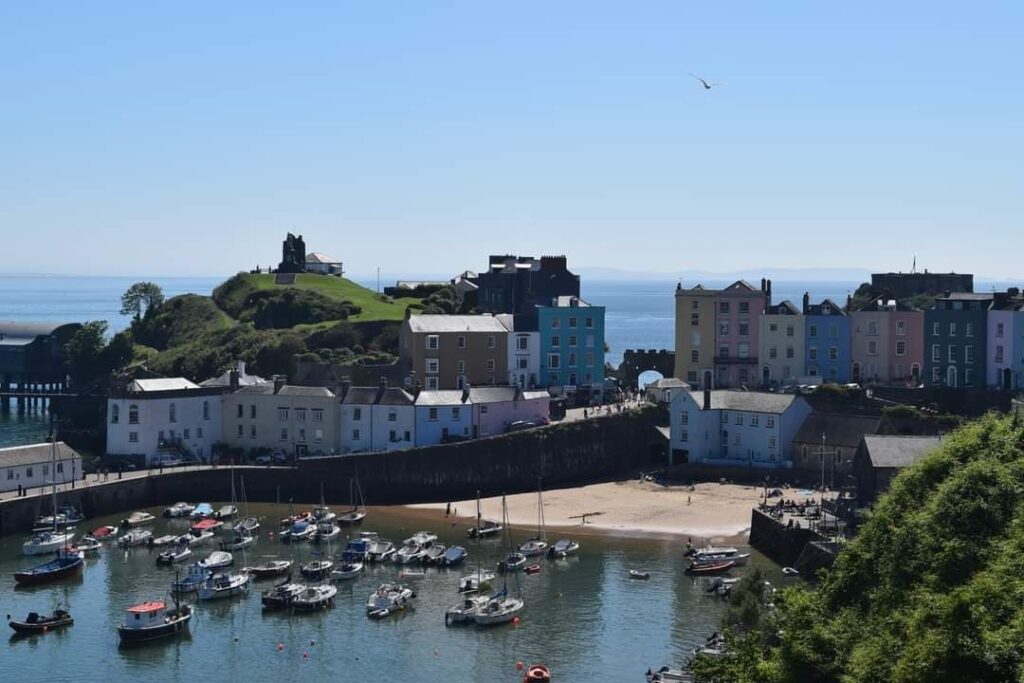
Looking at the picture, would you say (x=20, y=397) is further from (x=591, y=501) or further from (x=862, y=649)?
(x=862, y=649)

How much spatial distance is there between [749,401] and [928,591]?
43510mm

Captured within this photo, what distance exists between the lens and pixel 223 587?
59219 millimetres

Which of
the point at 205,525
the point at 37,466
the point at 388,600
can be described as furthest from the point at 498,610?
the point at 37,466

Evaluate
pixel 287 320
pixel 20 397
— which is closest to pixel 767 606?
pixel 287 320

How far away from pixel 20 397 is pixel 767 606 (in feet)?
274

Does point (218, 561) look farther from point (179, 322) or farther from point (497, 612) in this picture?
point (179, 322)

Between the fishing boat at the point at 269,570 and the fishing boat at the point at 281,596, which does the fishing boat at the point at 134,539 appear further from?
the fishing boat at the point at 281,596

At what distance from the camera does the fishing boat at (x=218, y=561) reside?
62219 millimetres

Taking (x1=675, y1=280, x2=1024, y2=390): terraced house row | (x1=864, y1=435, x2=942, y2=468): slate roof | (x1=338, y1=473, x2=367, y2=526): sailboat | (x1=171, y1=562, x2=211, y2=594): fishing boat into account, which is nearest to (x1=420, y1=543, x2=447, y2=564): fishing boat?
(x1=338, y1=473, x2=367, y2=526): sailboat

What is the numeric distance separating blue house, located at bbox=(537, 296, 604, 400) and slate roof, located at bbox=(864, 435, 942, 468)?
31.6m

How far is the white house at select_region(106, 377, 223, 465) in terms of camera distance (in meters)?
81.5

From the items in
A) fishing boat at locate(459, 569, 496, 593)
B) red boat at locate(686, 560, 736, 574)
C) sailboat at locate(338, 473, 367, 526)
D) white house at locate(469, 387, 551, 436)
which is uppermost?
white house at locate(469, 387, 551, 436)

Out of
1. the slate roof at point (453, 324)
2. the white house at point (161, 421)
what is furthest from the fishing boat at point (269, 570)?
the slate roof at point (453, 324)

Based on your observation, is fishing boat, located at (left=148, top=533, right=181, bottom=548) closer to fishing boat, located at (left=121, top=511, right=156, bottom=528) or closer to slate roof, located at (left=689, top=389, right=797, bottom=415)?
fishing boat, located at (left=121, top=511, right=156, bottom=528)
